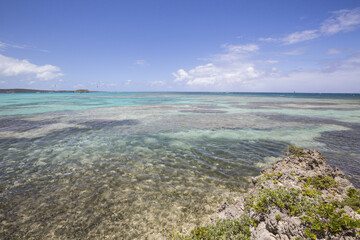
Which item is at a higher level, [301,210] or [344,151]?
[301,210]

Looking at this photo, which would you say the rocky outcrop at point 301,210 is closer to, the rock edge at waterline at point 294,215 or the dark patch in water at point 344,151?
the rock edge at waterline at point 294,215

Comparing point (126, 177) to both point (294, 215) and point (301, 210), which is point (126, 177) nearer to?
point (294, 215)

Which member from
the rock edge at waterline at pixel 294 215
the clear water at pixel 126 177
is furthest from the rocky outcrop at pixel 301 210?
the clear water at pixel 126 177

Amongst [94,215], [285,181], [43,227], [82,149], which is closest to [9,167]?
[82,149]

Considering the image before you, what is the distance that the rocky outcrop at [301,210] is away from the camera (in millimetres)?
4180

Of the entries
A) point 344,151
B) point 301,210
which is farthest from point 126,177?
point 344,151

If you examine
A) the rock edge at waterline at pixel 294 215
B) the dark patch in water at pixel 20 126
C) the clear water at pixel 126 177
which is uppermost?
the rock edge at waterline at pixel 294 215

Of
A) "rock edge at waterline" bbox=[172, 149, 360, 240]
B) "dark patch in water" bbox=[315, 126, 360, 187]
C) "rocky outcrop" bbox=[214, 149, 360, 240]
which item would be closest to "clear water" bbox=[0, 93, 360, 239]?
"dark patch in water" bbox=[315, 126, 360, 187]

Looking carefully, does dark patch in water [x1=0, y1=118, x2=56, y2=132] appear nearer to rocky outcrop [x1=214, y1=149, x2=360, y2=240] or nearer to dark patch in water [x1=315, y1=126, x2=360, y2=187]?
rocky outcrop [x1=214, y1=149, x2=360, y2=240]

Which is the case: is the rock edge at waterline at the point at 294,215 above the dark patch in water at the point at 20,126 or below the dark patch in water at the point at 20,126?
above

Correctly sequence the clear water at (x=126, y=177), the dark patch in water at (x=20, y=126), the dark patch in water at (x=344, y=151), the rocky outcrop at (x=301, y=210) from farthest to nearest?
the dark patch in water at (x=20, y=126), the dark patch in water at (x=344, y=151), the clear water at (x=126, y=177), the rocky outcrop at (x=301, y=210)

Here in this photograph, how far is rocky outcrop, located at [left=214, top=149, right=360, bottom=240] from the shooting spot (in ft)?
13.7

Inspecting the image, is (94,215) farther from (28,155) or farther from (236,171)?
(28,155)

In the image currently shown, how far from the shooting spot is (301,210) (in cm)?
484
